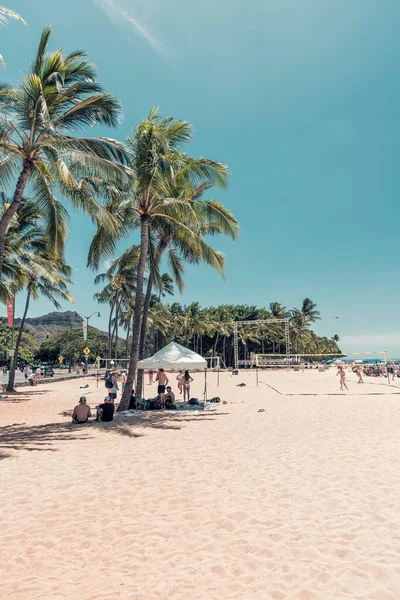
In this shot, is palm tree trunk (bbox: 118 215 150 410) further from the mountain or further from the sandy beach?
the mountain

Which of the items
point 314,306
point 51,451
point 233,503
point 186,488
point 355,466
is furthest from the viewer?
point 314,306

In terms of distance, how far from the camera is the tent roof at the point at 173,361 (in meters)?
13.8

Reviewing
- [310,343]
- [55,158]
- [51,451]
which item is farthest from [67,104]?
[310,343]

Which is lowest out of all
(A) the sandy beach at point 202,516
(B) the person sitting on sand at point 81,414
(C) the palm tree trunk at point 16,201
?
(A) the sandy beach at point 202,516

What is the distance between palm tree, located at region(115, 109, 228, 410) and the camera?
1294 cm

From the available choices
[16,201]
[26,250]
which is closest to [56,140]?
[16,201]

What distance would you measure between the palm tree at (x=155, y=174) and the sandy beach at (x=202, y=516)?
5685mm

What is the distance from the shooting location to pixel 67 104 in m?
11.3

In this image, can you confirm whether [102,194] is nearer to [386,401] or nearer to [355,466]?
[355,466]

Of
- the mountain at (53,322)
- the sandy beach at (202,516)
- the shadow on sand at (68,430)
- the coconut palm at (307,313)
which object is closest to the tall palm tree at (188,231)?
the shadow on sand at (68,430)

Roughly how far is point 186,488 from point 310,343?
94538mm

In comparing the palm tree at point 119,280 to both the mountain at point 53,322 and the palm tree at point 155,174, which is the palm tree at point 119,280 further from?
the mountain at point 53,322

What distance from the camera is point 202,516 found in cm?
476

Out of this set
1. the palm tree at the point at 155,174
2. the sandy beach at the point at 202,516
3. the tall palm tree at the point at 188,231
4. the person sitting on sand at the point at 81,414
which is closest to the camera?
the sandy beach at the point at 202,516
